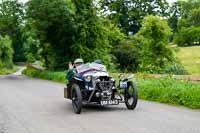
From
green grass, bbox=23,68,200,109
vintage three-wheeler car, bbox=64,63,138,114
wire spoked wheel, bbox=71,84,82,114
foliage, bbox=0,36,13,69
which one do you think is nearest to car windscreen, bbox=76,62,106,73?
vintage three-wheeler car, bbox=64,63,138,114

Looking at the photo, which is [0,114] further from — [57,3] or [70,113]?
[57,3]

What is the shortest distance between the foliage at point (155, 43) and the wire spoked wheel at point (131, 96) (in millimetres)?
19988

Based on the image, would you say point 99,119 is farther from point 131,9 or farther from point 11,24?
point 11,24

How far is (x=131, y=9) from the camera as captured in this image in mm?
72500

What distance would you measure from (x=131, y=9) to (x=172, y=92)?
60.7 m

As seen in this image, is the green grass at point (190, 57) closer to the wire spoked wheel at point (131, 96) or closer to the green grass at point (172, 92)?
the green grass at point (172, 92)

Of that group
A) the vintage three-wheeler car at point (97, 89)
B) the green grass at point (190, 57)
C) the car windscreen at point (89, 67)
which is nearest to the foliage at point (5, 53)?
the green grass at point (190, 57)

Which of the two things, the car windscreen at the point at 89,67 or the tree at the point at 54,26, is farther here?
the tree at the point at 54,26

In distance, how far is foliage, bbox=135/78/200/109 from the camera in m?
11.9

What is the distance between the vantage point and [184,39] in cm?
7475

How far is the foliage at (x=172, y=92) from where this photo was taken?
11.9 meters

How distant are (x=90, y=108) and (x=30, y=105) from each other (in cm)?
230

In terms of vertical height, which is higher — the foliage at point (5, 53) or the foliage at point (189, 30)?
the foliage at point (189, 30)

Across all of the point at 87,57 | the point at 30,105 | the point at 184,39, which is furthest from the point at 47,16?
the point at 184,39
